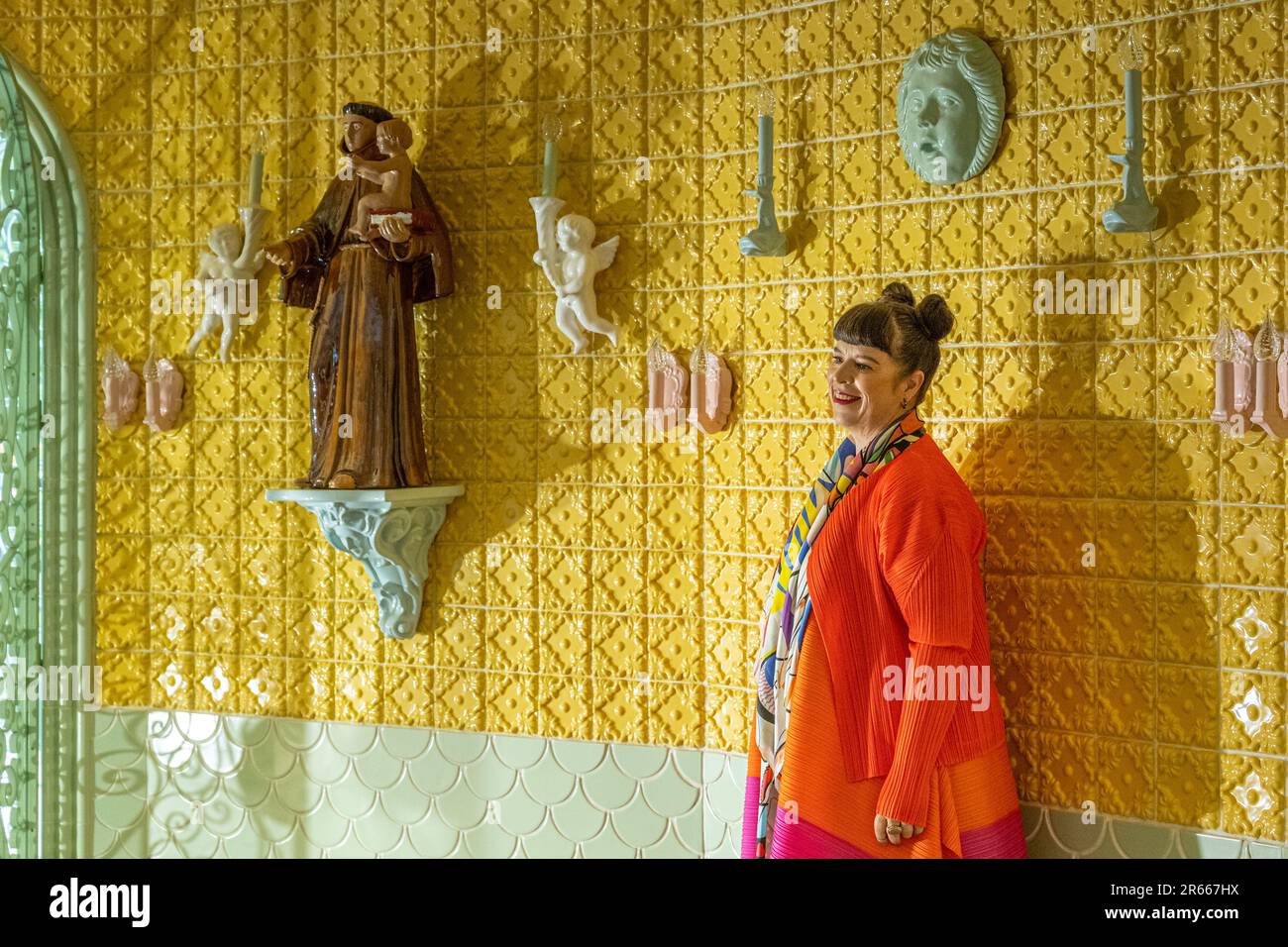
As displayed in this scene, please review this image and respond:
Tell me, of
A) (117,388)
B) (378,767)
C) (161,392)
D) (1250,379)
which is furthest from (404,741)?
(1250,379)

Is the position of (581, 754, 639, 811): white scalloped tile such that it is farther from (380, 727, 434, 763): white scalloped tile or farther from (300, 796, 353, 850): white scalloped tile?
(300, 796, 353, 850): white scalloped tile

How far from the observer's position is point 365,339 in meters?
3.04

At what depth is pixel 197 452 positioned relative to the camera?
346cm

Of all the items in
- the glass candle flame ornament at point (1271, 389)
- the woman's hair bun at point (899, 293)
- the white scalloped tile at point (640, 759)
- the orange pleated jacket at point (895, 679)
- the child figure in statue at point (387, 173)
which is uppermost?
the child figure in statue at point (387, 173)

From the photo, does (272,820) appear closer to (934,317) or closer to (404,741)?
(404,741)

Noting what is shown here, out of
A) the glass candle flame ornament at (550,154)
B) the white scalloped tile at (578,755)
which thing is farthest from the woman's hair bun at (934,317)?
the white scalloped tile at (578,755)

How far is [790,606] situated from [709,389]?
67 cm

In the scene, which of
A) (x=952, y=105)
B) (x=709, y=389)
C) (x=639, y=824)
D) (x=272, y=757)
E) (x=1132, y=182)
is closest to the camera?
(x=1132, y=182)

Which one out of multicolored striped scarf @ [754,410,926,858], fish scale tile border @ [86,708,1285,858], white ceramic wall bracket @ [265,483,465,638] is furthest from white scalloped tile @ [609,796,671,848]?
white ceramic wall bracket @ [265,483,465,638]

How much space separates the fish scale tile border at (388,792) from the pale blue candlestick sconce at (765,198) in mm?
1237

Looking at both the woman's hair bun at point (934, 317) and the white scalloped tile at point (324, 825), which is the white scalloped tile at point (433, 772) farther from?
the woman's hair bun at point (934, 317)

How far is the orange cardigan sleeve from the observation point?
2324 millimetres

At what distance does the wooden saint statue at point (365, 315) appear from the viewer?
9.95 feet

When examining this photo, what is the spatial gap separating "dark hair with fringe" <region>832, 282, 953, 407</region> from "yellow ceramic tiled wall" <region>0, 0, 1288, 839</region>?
24 cm
